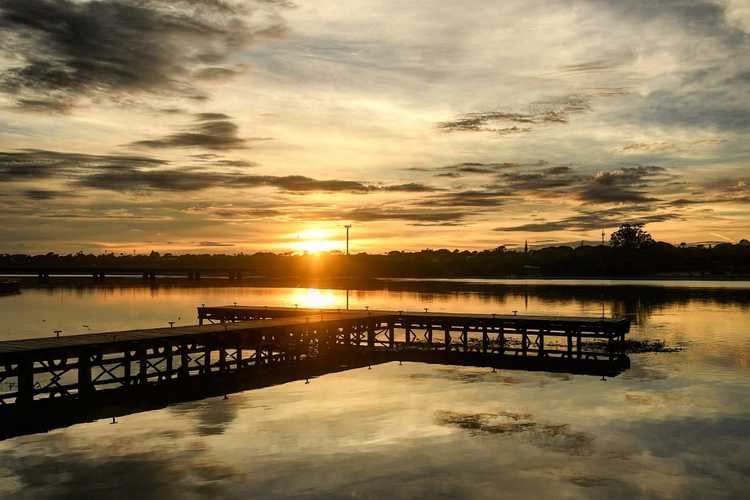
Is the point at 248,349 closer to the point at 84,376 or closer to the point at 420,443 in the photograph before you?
the point at 84,376

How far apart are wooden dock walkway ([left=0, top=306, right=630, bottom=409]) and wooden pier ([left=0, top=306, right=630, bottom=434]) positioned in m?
0.06

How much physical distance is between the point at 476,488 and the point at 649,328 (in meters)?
52.8

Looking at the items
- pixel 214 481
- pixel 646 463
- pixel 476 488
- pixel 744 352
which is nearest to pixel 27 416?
pixel 214 481

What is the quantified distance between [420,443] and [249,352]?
29264 millimetres

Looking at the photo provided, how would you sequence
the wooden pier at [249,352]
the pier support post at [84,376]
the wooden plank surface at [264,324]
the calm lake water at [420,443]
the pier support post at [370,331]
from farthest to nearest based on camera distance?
the pier support post at [370,331], the wooden plank surface at [264,324], the pier support post at [84,376], the wooden pier at [249,352], the calm lake water at [420,443]

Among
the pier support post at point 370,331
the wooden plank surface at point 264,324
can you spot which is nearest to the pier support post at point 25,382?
the wooden plank surface at point 264,324

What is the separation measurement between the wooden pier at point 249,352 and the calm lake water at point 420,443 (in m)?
5.54

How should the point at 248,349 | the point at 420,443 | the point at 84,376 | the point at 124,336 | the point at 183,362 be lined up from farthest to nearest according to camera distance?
the point at 248,349 < the point at 183,362 < the point at 124,336 < the point at 84,376 < the point at 420,443

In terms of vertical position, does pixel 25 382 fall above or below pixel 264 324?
below

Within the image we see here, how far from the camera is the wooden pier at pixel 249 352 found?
97.6 ft

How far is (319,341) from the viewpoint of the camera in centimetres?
4616

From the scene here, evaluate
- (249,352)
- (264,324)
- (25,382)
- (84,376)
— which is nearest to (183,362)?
(84,376)

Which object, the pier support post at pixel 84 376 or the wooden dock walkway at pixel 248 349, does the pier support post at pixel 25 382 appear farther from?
the pier support post at pixel 84 376

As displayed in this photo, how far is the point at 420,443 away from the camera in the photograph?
2169cm
